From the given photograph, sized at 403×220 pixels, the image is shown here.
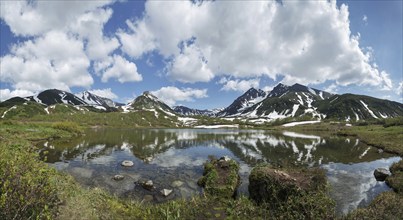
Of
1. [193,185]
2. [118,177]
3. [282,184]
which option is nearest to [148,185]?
[193,185]

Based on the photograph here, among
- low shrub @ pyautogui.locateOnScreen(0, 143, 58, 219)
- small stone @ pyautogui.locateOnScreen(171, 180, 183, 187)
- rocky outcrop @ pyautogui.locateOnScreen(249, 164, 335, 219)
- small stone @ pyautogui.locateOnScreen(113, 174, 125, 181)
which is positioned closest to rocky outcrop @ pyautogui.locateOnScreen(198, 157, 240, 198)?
small stone @ pyautogui.locateOnScreen(171, 180, 183, 187)

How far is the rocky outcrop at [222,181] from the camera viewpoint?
24.5 m

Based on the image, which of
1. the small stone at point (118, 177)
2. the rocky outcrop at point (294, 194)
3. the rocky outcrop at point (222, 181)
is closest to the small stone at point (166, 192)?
the rocky outcrop at point (222, 181)

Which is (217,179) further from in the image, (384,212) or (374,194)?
(374,194)

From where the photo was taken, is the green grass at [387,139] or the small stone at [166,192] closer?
the small stone at [166,192]

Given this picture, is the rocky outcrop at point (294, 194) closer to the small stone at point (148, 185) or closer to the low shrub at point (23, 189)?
the small stone at point (148, 185)

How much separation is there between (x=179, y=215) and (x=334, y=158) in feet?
150

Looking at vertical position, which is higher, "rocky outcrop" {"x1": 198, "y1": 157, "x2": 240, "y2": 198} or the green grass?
the green grass

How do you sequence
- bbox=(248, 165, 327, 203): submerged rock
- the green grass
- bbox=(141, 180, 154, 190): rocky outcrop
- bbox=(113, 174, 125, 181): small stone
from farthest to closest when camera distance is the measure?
the green grass → bbox=(113, 174, 125, 181): small stone → bbox=(141, 180, 154, 190): rocky outcrop → bbox=(248, 165, 327, 203): submerged rock

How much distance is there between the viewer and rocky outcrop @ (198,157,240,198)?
80.4 feet

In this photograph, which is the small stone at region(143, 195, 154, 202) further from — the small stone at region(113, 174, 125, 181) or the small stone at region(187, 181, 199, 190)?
the small stone at region(113, 174, 125, 181)

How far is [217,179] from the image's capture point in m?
27.3

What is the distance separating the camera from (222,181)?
2686 cm

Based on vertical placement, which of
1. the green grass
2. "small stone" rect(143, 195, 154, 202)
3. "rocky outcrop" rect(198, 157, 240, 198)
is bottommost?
"small stone" rect(143, 195, 154, 202)
